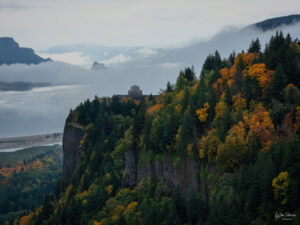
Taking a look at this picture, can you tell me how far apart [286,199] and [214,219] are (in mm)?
10227

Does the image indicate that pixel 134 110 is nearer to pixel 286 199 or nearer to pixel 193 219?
pixel 193 219

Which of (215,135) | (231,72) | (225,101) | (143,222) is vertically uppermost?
(231,72)

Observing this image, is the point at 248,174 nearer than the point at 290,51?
Yes

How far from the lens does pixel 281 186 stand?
48.0 meters

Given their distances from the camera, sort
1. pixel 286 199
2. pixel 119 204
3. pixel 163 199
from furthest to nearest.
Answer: pixel 119 204
pixel 163 199
pixel 286 199

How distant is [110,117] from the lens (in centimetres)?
11044

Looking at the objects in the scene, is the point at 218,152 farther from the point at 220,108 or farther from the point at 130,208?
the point at 130,208

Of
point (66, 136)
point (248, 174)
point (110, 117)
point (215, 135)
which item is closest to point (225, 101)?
point (215, 135)

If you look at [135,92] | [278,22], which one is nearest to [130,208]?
[135,92]

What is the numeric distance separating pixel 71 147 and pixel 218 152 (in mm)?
71845

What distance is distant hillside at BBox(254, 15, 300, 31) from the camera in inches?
6708

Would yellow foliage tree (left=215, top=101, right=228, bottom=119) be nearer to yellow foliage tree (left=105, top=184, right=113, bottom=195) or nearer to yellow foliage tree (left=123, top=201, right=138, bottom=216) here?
yellow foliage tree (left=123, top=201, right=138, bottom=216)

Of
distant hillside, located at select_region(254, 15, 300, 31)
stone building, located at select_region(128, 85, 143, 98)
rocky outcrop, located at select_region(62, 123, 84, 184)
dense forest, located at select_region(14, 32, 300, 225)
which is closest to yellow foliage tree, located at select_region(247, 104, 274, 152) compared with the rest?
dense forest, located at select_region(14, 32, 300, 225)

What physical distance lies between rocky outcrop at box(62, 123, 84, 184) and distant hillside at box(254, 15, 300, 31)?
311 feet
